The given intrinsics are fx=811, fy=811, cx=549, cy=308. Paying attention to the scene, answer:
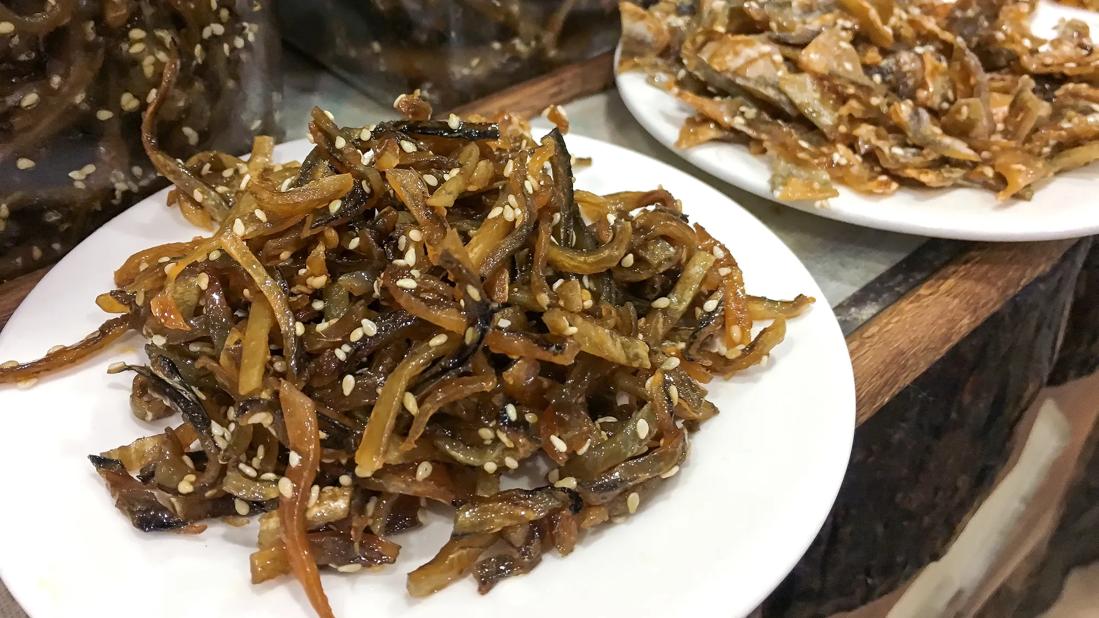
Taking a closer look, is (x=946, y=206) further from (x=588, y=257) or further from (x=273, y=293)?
(x=273, y=293)

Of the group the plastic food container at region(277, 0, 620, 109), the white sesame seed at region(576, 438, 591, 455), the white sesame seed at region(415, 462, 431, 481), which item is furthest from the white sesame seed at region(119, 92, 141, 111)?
the white sesame seed at region(576, 438, 591, 455)

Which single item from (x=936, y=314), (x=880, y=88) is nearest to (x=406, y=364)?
(x=936, y=314)

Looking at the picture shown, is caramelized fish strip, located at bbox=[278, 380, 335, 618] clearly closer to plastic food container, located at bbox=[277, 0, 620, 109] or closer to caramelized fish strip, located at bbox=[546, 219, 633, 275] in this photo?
caramelized fish strip, located at bbox=[546, 219, 633, 275]

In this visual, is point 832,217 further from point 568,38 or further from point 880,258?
point 568,38

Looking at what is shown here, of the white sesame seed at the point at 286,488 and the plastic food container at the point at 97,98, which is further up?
the plastic food container at the point at 97,98

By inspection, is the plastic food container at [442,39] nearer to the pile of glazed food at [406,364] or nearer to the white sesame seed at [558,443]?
the pile of glazed food at [406,364]

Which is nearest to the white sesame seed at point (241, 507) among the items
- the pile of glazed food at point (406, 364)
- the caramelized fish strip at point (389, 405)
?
the pile of glazed food at point (406, 364)

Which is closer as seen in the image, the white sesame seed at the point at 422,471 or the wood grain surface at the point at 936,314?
the white sesame seed at the point at 422,471
